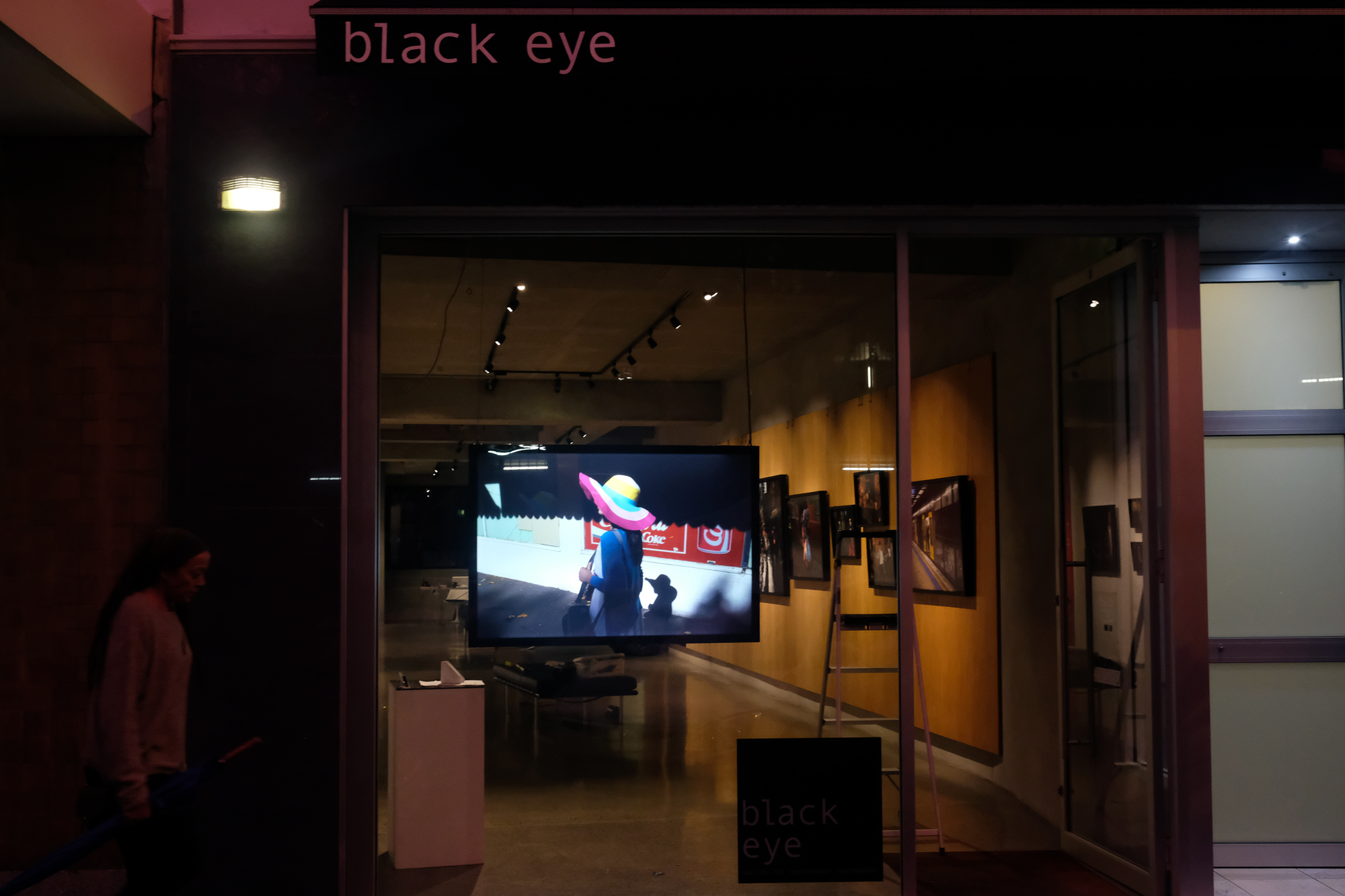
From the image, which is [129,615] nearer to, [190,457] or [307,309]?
[190,457]

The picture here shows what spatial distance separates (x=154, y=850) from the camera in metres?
3.20

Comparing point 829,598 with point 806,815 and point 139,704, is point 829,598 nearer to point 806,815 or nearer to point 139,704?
point 806,815

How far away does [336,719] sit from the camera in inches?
171

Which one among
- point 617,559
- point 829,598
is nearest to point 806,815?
point 829,598

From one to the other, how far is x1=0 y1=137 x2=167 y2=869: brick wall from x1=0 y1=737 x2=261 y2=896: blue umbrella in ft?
4.89

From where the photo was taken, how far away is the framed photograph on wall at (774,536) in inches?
189

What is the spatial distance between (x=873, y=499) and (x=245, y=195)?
9.87ft

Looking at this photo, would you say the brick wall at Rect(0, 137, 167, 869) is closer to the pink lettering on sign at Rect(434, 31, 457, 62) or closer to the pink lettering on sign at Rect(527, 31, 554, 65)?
the pink lettering on sign at Rect(434, 31, 457, 62)

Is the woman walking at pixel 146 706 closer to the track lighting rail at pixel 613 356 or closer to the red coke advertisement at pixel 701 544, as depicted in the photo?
the track lighting rail at pixel 613 356

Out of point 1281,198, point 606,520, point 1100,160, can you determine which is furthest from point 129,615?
point 1281,198

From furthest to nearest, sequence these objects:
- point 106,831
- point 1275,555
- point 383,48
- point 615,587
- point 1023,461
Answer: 1. point 1023,461
2. point 1275,555
3. point 615,587
4. point 383,48
5. point 106,831

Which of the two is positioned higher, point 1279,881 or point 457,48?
point 457,48

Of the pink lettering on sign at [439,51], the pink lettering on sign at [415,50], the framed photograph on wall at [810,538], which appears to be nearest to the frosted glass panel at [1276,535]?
the framed photograph on wall at [810,538]

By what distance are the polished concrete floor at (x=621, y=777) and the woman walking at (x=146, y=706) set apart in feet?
4.17
